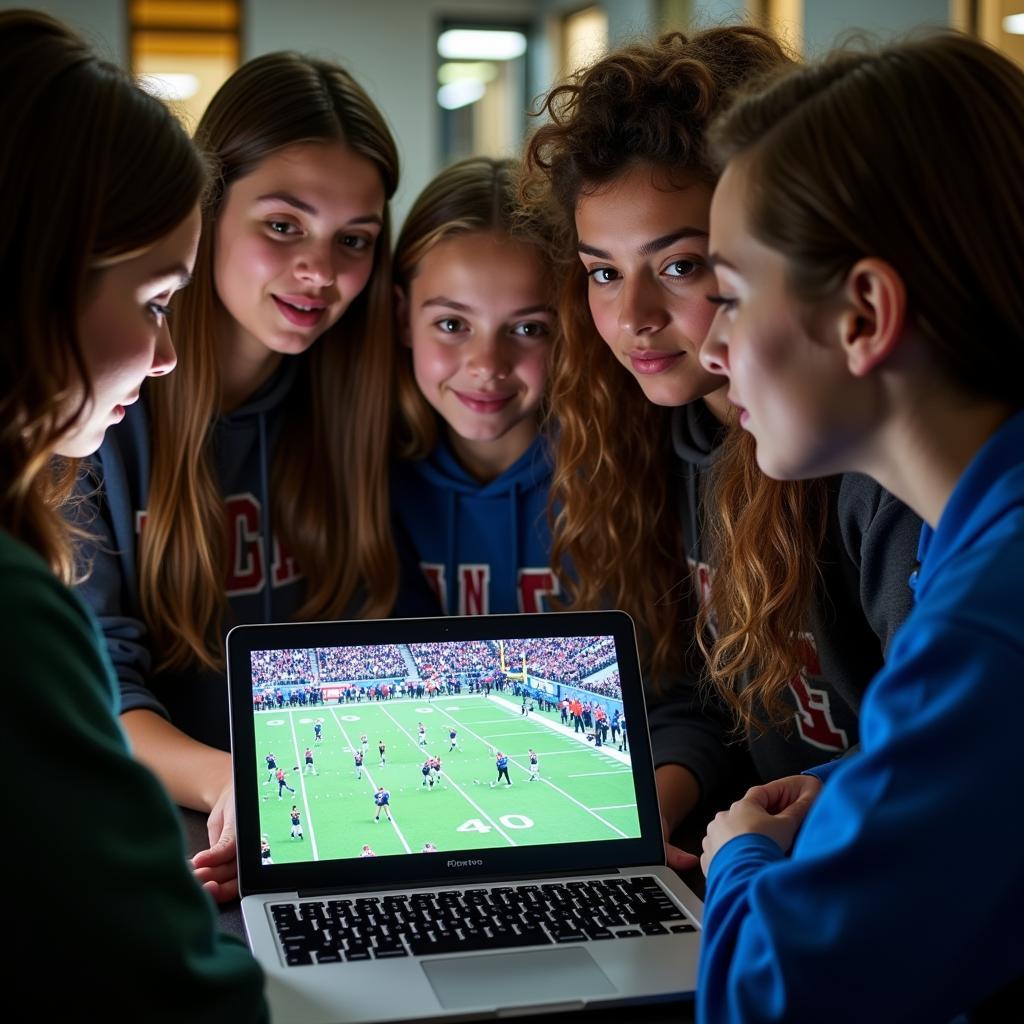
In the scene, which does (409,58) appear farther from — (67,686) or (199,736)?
(67,686)

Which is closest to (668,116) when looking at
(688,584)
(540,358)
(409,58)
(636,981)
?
(540,358)

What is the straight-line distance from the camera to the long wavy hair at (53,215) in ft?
2.72

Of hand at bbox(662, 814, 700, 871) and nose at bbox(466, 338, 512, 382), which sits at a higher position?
nose at bbox(466, 338, 512, 382)

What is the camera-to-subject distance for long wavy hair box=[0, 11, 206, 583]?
83 centimetres

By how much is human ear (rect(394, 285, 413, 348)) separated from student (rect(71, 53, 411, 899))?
4 centimetres

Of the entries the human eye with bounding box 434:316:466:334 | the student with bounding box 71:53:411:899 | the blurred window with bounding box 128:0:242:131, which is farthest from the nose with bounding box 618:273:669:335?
the blurred window with bounding box 128:0:242:131

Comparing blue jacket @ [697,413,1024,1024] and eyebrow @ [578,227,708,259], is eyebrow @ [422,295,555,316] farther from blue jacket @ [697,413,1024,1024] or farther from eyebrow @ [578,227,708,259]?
blue jacket @ [697,413,1024,1024]

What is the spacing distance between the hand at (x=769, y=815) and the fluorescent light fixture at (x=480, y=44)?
7.12m

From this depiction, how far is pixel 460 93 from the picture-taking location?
25.8 ft

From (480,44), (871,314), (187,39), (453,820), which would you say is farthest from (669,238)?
(480,44)

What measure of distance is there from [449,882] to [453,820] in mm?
57

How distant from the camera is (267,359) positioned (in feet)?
6.13

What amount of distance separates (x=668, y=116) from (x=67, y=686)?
104cm

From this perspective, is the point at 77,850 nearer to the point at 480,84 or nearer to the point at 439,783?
the point at 439,783
